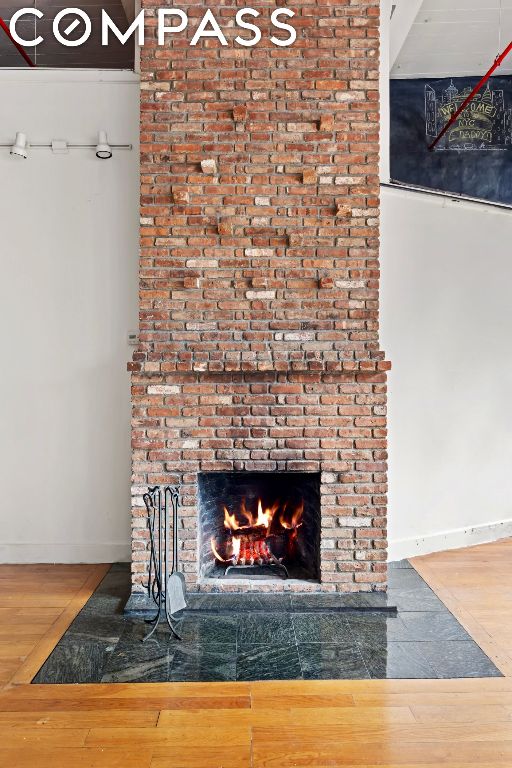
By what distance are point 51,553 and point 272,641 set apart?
1.83m

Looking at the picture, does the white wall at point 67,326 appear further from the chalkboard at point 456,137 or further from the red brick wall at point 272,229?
the chalkboard at point 456,137

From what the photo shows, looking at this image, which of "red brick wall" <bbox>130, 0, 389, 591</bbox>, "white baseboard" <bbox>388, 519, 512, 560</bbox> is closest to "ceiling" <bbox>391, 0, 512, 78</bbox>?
"red brick wall" <bbox>130, 0, 389, 591</bbox>

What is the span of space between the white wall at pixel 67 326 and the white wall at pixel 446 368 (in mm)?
1829

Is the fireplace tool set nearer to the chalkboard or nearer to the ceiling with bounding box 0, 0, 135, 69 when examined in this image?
the ceiling with bounding box 0, 0, 135, 69

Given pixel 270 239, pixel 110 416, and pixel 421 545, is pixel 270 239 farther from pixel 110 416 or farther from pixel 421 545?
pixel 421 545

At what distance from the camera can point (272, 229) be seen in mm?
3334

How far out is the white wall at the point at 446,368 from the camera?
391cm

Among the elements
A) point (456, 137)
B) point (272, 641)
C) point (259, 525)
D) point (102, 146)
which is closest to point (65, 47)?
point (102, 146)

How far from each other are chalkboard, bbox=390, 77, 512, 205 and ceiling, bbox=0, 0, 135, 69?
2679 mm

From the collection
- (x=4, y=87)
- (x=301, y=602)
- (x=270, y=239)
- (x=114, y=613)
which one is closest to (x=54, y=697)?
(x=114, y=613)

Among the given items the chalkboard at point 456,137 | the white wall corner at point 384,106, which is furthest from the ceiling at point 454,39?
the white wall corner at point 384,106

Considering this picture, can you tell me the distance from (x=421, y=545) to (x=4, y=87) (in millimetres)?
4225

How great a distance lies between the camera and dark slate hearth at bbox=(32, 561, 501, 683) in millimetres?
2445

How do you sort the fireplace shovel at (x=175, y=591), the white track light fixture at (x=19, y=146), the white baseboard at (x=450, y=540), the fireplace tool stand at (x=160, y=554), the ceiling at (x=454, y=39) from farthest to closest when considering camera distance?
the ceiling at (x=454, y=39)
the white baseboard at (x=450, y=540)
the white track light fixture at (x=19, y=146)
the fireplace shovel at (x=175, y=591)
the fireplace tool stand at (x=160, y=554)
